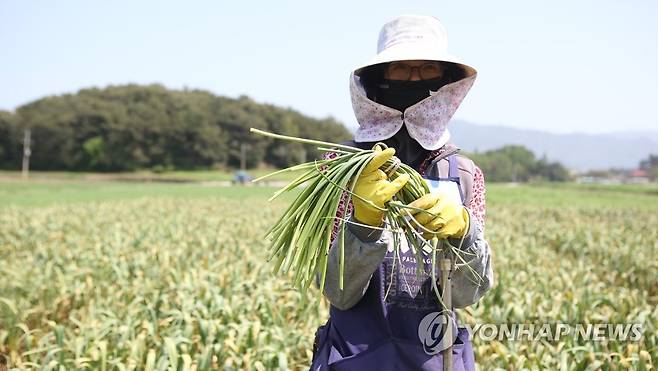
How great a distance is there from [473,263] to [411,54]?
0.84 m

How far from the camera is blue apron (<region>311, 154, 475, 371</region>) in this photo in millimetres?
2133

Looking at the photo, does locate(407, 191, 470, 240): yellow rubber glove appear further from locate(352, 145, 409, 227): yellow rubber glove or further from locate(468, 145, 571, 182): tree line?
locate(468, 145, 571, 182): tree line

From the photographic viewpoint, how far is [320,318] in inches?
203

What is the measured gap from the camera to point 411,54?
2.19 m

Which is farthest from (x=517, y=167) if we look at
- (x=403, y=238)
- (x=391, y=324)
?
(x=391, y=324)

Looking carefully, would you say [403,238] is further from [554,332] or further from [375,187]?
[554,332]

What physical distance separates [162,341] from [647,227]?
14269 millimetres

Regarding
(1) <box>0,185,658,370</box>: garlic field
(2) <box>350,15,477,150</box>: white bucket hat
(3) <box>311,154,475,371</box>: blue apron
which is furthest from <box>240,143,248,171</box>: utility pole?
(3) <box>311,154,475,371</box>: blue apron

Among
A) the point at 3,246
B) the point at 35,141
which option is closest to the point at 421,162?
the point at 3,246

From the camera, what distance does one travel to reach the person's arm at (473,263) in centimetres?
204

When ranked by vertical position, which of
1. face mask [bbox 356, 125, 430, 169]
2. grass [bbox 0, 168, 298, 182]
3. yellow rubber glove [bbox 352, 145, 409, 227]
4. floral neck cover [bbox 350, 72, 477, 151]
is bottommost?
grass [bbox 0, 168, 298, 182]

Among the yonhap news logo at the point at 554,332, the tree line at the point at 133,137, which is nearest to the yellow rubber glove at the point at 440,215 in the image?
the yonhap news logo at the point at 554,332

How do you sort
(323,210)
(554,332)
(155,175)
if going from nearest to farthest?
1. (323,210)
2. (554,332)
3. (155,175)

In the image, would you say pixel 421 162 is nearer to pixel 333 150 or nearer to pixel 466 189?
pixel 466 189
